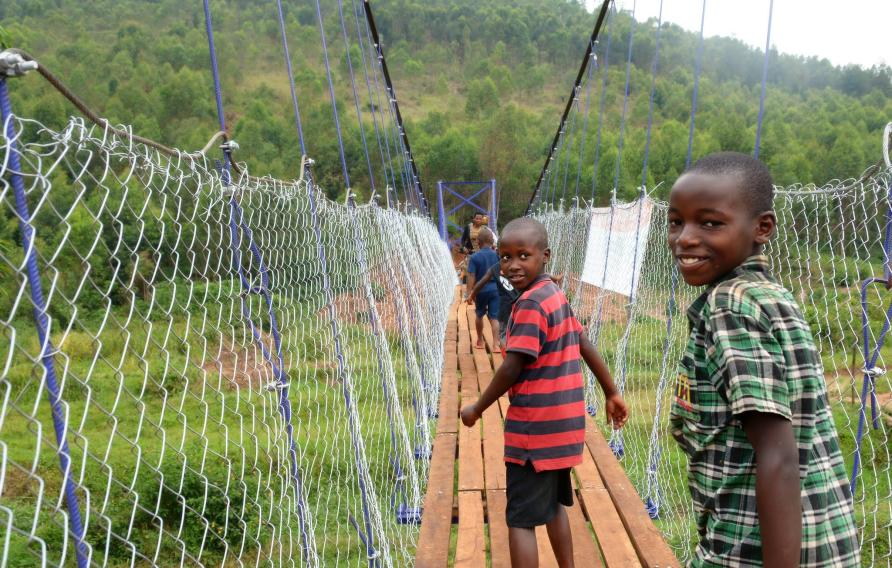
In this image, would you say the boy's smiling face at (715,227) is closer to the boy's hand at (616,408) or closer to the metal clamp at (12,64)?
the metal clamp at (12,64)

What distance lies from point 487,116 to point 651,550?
49.2 metres

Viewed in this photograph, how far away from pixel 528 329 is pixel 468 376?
2.39m

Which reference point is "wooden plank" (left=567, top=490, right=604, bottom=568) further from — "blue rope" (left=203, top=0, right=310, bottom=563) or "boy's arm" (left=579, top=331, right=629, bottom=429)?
"blue rope" (left=203, top=0, right=310, bottom=563)

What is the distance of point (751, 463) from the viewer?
0.75 metres

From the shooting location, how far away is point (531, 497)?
1.40 meters

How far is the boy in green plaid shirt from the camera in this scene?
27.3 inches

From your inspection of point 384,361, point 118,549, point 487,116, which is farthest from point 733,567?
point 487,116

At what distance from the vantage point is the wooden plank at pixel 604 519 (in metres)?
1.73

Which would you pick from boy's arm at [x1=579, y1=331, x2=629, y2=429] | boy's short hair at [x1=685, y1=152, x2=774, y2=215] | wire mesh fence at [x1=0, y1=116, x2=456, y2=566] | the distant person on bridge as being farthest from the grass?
the distant person on bridge

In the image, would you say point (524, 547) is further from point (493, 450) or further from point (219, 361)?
point (493, 450)

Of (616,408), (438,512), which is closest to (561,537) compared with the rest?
(616,408)

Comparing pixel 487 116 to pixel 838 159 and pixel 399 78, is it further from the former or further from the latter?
pixel 838 159

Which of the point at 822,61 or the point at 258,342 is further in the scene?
the point at 822,61

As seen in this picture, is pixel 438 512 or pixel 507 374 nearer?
pixel 507 374
